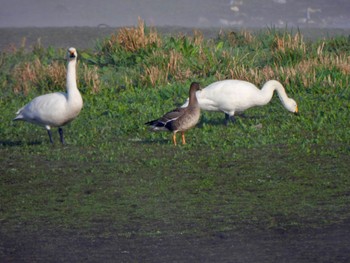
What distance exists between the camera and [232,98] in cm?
1309

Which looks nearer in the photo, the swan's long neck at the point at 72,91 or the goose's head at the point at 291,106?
the swan's long neck at the point at 72,91

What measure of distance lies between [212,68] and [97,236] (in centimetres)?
902

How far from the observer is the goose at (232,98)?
517 inches

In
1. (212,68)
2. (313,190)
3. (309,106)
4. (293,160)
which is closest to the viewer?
(313,190)

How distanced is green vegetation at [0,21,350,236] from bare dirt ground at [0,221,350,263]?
10.0 inches

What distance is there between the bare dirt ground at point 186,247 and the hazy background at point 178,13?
2067cm

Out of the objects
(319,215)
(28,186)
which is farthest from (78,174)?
(319,215)

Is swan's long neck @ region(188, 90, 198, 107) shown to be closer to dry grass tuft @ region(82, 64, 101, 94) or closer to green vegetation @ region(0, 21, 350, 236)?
green vegetation @ region(0, 21, 350, 236)

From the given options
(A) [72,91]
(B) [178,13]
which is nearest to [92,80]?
(A) [72,91]

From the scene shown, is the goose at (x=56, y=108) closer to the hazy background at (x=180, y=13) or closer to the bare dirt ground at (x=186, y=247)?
the bare dirt ground at (x=186, y=247)

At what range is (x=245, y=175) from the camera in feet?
33.3

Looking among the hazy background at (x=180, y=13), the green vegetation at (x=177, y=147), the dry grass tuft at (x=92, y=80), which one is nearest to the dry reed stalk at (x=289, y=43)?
the green vegetation at (x=177, y=147)

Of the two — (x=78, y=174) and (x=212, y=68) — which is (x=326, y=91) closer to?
(x=212, y=68)

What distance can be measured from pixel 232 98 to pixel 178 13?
1886cm
